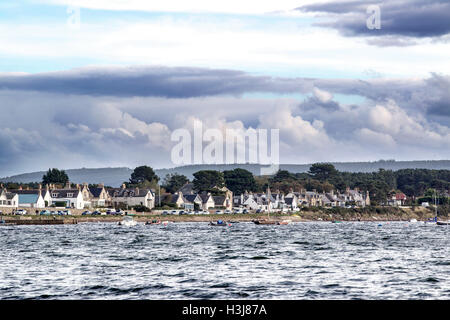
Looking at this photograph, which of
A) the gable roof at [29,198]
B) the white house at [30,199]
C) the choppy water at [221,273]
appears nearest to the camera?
the choppy water at [221,273]

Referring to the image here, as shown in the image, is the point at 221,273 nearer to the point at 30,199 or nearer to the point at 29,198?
the point at 30,199

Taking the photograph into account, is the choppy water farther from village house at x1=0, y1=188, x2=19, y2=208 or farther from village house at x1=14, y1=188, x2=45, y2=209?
village house at x1=14, y1=188, x2=45, y2=209

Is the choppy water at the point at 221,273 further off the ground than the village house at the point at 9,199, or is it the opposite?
the village house at the point at 9,199

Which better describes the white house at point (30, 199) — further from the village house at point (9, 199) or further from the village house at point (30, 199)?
the village house at point (9, 199)

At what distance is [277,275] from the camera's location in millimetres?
48000

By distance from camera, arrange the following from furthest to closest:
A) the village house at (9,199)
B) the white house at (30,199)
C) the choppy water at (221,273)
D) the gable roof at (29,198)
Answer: the gable roof at (29,198) < the white house at (30,199) < the village house at (9,199) < the choppy water at (221,273)

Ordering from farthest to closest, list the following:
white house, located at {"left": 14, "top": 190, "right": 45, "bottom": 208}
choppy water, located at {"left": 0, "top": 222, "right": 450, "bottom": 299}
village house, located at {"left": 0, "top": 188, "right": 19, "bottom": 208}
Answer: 1. white house, located at {"left": 14, "top": 190, "right": 45, "bottom": 208}
2. village house, located at {"left": 0, "top": 188, "right": 19, "bottom": 208}
3. choppy water, located at {"left": 0, "top": 222, "right": 450, "bottom": 299}

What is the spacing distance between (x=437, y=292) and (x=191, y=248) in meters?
40.9

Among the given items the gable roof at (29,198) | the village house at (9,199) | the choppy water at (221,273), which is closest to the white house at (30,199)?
the gable roof at (29,198)

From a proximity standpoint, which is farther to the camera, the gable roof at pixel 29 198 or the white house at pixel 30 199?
the gable roof at pixel 29 198

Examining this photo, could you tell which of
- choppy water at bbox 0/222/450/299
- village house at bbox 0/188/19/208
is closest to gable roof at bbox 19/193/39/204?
village house at bbox 0/188/19/208

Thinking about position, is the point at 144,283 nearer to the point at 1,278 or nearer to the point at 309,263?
the point at 1,278
